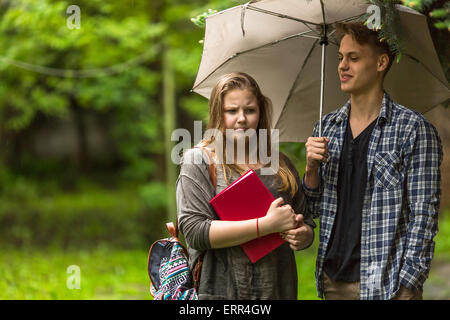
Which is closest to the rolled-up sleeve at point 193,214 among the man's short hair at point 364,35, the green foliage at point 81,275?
the man's short hair at point 364,35

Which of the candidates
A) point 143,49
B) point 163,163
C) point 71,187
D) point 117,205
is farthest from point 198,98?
point 71,187

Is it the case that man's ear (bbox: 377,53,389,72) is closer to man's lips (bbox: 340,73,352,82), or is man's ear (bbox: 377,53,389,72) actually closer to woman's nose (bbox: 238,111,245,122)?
man's lips (bbox: 340,73,352,82)

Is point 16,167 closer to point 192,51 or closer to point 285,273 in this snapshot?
point 192,51

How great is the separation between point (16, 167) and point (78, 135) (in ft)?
7.92

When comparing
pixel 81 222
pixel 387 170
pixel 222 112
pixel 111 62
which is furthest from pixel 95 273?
pixel 387 170

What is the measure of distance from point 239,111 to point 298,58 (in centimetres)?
82

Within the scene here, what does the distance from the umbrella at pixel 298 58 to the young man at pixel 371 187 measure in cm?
16

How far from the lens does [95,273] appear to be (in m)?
7.73

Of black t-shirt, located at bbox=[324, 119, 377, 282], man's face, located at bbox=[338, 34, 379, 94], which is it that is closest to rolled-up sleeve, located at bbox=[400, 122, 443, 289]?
black t-shirt, located at bbox=[324, 119, 377, 282]

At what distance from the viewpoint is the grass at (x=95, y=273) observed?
569 cm

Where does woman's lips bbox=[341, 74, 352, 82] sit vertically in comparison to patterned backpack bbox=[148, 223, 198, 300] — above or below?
above

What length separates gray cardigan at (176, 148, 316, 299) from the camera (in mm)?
2371

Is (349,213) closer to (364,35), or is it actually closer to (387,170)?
(387,170)

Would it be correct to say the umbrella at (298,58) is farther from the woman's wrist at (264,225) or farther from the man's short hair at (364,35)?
the woman's wrist at (264,225)
